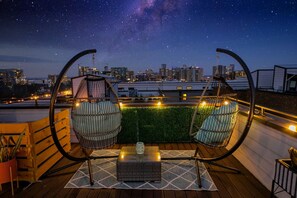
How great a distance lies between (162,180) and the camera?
9.99 feet

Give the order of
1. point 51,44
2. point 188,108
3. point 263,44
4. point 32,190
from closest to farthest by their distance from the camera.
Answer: point 32,190
point 188,108
point 51,44
point 263,44

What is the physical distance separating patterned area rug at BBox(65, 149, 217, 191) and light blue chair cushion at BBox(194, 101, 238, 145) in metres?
0.66

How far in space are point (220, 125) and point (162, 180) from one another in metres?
1.30

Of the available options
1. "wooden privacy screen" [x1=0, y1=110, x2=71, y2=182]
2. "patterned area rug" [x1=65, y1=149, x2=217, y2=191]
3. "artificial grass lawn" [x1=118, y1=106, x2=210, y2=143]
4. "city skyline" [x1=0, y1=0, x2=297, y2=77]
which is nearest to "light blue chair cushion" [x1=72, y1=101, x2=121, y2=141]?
"wooden privacy screen" [x1=0, y1=110, x2=71, y2=182]

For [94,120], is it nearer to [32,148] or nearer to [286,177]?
[32,148]

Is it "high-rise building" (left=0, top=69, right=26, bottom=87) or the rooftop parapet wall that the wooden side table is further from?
"high-rise building" (left=0, top=69, right=26, bottom=87)

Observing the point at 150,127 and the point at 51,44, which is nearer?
the point at 150,127

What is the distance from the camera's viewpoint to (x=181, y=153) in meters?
4.14

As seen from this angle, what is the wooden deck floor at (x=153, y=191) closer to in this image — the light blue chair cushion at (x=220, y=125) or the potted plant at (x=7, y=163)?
the potted plant at (x=7, y=163)

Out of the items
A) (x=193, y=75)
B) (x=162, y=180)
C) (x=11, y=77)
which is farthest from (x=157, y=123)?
(x=11, y=77)

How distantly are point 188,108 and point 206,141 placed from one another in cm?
184

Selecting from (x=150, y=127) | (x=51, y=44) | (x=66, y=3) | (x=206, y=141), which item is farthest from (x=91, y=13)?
(x=206, y=141)

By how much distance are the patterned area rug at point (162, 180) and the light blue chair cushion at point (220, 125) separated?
0.66 m

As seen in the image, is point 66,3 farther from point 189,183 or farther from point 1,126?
point 189,183
